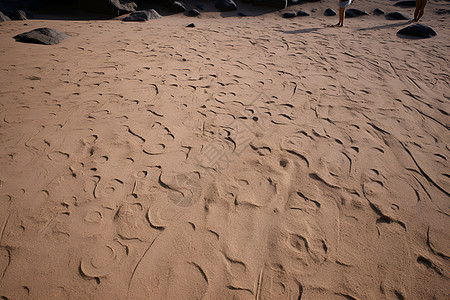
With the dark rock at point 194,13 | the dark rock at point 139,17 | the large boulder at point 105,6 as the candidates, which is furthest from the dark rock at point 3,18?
the dark rock at point 194,13

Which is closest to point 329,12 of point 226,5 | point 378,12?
point 378,12

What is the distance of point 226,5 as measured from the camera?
A: 871 centimetres

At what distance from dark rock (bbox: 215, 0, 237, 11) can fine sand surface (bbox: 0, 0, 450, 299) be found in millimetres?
→ 6245

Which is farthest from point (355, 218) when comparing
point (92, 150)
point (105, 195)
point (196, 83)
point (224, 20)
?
point (224, 20)

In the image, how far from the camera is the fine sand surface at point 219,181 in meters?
1.40

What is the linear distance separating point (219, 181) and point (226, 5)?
352 inches

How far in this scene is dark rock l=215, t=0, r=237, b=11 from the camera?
8727mm

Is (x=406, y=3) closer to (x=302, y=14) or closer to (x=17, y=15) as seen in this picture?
(x=302, y=14)

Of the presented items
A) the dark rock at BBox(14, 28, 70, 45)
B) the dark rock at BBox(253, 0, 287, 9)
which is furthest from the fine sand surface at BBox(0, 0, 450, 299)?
the dark rock at BBox(253, 0, 287, 9)

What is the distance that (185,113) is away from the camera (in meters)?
2.79

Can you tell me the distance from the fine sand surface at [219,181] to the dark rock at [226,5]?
6245 mm

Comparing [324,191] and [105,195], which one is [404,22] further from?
[105,195]

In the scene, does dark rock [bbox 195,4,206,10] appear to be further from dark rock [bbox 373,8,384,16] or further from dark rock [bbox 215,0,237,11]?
dark rock [bbox 373,8,384,16]

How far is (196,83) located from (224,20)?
18.6 ft
